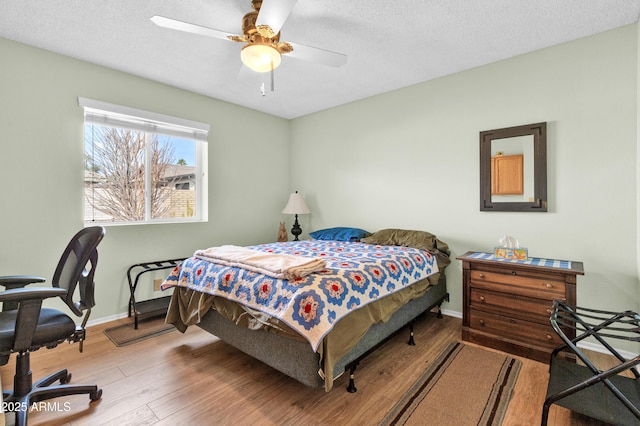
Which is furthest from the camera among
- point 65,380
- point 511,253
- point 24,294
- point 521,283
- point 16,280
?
point 511,253

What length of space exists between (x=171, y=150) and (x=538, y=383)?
3.94 m

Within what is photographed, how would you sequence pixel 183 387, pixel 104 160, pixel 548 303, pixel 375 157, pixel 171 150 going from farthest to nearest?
pixel 375 157
pixel 171 150
pixel 104 160
pixel 548 303
pixel 183 387

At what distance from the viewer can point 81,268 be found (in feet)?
5.59

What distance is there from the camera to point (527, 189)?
269cm

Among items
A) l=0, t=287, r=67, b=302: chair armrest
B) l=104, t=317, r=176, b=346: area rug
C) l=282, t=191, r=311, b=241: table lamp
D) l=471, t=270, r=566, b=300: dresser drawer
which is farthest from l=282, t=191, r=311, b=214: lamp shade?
l=0, t=287, r=67, b=302: chair armrest

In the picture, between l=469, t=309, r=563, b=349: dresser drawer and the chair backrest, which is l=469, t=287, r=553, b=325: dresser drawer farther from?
the chair backrest

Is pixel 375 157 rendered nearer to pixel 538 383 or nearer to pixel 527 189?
pixel 527 189

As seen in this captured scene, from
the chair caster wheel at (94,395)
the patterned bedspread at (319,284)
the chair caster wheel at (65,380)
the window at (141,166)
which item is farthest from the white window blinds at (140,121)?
the chair caster wheel at (94,395)

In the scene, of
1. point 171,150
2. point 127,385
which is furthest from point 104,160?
point 127,385

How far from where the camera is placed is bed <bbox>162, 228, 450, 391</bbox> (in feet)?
5.44

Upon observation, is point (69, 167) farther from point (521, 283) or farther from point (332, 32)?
point (521, 283)

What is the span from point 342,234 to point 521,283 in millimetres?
1893

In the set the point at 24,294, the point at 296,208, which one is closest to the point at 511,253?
the point at 296,208

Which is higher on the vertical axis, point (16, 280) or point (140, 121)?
point (140, 121)
